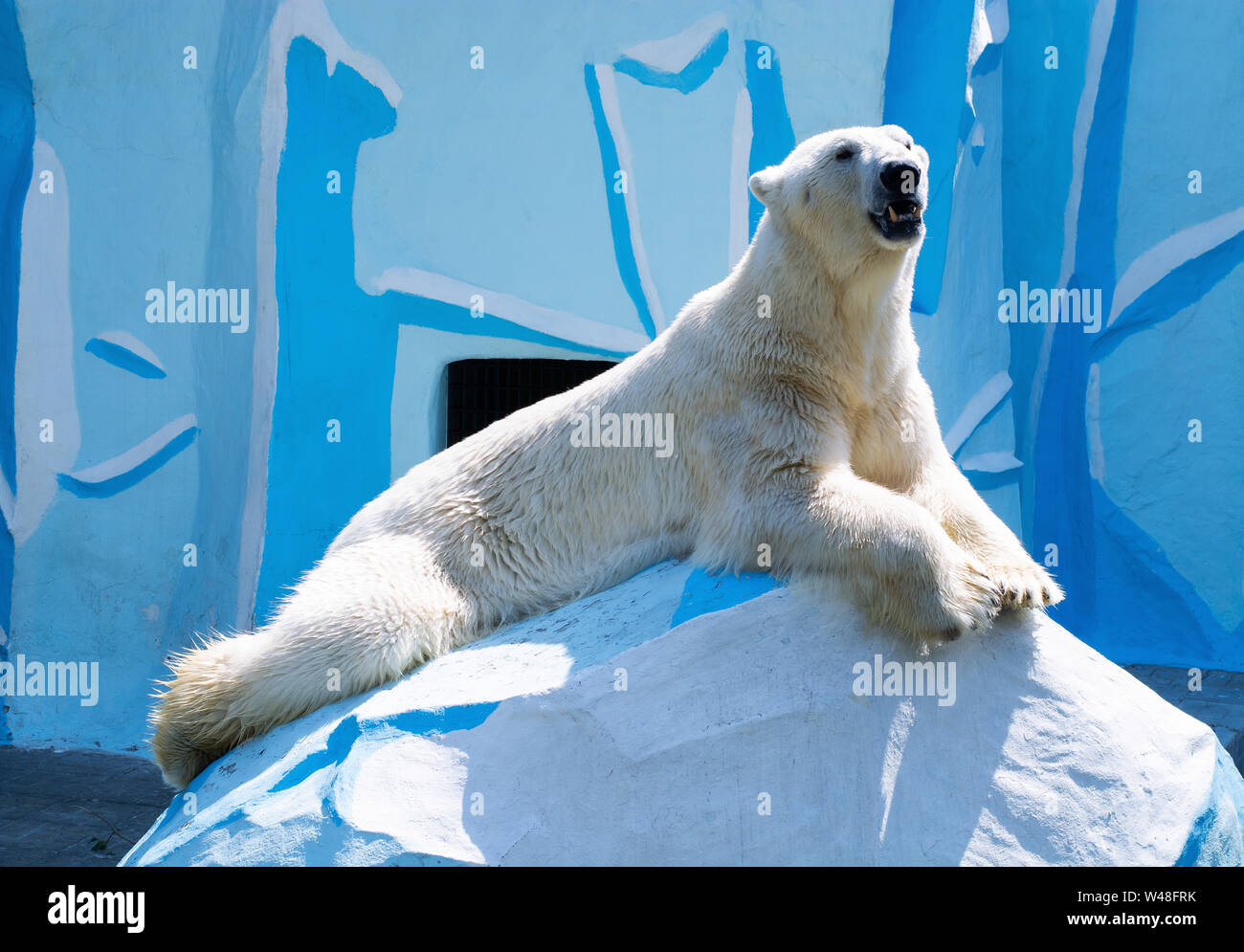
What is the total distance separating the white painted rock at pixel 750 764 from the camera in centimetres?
268

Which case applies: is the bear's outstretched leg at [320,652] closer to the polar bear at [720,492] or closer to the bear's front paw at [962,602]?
the polar bear at [720,492]

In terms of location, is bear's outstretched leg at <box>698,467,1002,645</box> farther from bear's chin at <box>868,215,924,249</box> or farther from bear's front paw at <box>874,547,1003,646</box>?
bear's chin at <box>868,215,924,249</box>

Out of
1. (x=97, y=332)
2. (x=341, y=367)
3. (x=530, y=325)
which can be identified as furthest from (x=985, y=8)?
(x=97, y=332)

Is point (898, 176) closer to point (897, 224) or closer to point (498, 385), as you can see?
point (897, 224)

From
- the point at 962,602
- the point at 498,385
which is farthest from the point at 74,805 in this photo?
the point at 962,602

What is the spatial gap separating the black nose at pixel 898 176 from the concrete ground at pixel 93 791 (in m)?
3.92

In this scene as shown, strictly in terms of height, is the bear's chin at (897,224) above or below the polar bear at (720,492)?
above

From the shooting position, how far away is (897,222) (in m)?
2.99

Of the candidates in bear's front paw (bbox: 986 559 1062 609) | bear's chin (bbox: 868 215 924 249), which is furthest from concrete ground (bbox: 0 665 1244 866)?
bear's chin (bbox: 868 215 924 249)

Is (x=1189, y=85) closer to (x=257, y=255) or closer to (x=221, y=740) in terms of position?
(x=257, y=255)

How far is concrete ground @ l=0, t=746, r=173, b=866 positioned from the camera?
17.2ft

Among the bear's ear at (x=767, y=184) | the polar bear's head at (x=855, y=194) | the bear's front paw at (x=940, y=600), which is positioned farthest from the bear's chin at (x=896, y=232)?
the bear's front paw at (x=940, y=600)

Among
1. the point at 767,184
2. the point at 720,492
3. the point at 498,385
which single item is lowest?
the point at 720,492

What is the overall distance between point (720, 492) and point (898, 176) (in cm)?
99
